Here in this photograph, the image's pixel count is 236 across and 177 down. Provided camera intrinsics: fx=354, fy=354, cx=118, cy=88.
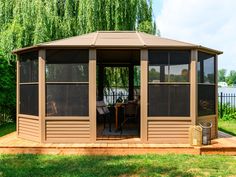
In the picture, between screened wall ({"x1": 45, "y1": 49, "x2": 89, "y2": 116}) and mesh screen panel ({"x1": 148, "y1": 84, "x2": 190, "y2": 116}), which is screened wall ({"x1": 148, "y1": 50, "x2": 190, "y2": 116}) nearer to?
mesh screen panel ({"x1": 148, "y1": 84, "x2": 190, "y2": 116})

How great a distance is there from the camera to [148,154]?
6.93m

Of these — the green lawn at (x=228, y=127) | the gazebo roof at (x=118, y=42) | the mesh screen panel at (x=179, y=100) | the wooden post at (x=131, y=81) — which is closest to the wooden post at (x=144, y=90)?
the gazebo roof at (x=118, y=42)

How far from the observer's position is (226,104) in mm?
15336

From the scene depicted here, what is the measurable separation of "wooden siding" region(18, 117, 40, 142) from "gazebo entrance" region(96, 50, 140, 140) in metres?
1.68

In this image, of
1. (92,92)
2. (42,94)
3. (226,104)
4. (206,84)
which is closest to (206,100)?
(206,84)

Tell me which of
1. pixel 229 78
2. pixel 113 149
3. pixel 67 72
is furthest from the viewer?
pixel 229 78

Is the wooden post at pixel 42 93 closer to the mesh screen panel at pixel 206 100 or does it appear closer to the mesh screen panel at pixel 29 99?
the mesh screen panel at pixel 29 99

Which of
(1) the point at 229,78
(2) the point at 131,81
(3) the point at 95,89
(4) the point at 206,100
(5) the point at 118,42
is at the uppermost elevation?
(1) the point at 229,78

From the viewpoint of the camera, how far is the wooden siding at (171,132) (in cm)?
747

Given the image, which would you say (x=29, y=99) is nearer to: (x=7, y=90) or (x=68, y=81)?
(x=68, y=81)

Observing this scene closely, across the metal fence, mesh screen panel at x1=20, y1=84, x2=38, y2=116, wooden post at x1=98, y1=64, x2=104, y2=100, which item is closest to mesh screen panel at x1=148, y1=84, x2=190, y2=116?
mesh screen panel at x1=20, y1=84, x2=38, y2=116

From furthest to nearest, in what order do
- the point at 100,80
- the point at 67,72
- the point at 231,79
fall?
1. the point at 231,79
2. the point at 100,80
3. the point at 67,72

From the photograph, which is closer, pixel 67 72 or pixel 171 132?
pixel 67 72

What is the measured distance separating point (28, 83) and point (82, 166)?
2.75 metres
